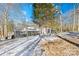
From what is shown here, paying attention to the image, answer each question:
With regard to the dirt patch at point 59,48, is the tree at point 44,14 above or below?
above

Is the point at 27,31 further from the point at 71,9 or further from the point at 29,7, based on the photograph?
the point at 71,9

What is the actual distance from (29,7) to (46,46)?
41cm

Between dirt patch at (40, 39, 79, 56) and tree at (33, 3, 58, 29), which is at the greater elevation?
tree at (33, 3, 58, 29)

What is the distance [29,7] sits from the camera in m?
1.97

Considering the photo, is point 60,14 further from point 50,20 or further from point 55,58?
point 55,58

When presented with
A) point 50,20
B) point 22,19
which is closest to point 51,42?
point 50,20

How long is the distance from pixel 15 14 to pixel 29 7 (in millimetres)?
148

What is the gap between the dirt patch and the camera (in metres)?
1.95

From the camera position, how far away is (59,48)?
6.46 feet

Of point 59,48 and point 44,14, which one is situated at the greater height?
point 44,14

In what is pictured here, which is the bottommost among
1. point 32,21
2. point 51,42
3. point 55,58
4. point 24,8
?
point 55,58

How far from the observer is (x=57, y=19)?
6.58 ft

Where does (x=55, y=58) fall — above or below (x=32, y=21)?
below

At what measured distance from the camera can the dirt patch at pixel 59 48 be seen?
1.95m
